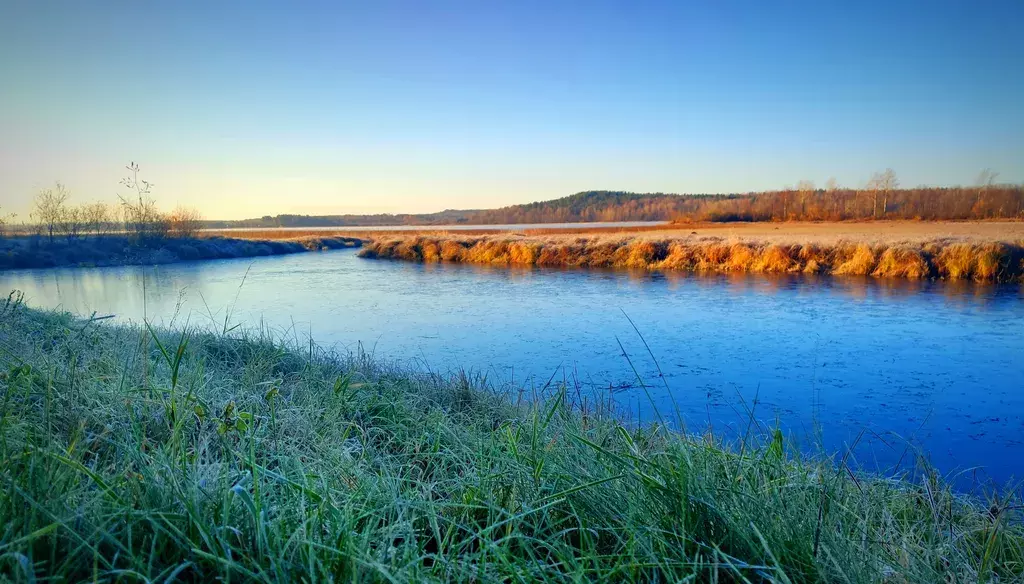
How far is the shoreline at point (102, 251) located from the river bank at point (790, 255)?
14474 mm

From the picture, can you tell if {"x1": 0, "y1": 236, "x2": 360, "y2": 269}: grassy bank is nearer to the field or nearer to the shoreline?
the shoreline

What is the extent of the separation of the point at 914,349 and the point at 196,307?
15174mm

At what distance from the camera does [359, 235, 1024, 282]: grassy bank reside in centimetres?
1452

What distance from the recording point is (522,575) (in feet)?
4.67

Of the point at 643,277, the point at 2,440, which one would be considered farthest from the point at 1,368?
the point at 643,277

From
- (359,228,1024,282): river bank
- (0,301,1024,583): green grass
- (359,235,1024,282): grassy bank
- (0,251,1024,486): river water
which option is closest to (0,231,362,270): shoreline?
(0,251,1024,486): river water

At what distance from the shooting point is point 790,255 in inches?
733

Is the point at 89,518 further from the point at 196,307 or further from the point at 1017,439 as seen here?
the point at 196,307

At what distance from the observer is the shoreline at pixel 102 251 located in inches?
935

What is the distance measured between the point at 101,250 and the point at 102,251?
8.9 inches

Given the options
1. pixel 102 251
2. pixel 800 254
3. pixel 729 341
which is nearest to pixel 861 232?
pixel 800 254

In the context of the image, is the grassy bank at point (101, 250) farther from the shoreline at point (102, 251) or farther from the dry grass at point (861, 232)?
the dry grass at point (861, 232)

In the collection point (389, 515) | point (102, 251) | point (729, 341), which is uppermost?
point (102, 251)

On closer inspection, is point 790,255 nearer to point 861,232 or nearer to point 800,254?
point 800,254
